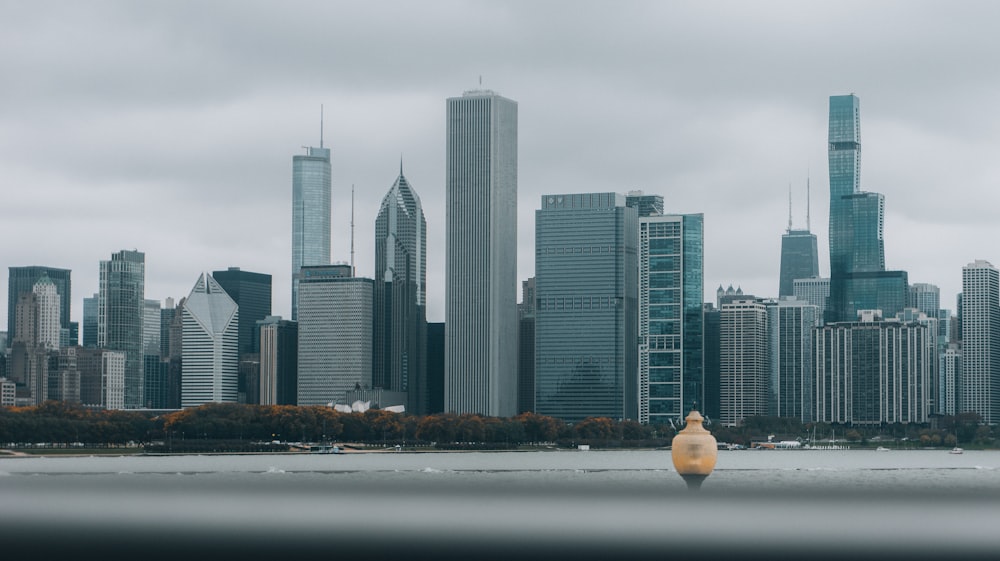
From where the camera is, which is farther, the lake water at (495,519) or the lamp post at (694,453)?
the lamp post at (694,453)

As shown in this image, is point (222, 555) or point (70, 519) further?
point (70, 519)

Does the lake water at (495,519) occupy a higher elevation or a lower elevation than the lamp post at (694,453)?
lower

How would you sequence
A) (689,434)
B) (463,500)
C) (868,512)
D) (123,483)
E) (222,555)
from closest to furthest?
(222,555), (689,434), (868,512), (463,500), (123,483)

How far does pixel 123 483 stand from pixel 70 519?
45.9 m

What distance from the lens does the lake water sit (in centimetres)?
5359

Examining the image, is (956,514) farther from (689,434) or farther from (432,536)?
(432,536)

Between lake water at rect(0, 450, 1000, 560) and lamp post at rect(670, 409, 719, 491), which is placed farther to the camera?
lamp post at rect(670, 409, 719, 491)

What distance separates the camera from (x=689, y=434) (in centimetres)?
6794

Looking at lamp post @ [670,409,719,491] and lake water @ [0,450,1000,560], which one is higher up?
lamp post @ [670,409,719,491]

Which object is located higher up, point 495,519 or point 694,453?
point 694,453

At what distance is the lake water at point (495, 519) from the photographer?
5359 centimetres

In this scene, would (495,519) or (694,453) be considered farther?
(495,519)

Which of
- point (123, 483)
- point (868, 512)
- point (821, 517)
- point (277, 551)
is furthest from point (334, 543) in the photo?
point (123, 483)

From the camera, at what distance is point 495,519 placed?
70.4 metres
